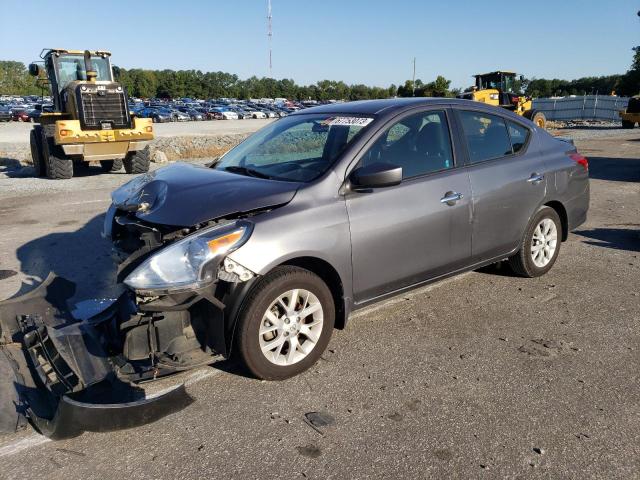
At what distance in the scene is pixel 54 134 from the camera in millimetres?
13398

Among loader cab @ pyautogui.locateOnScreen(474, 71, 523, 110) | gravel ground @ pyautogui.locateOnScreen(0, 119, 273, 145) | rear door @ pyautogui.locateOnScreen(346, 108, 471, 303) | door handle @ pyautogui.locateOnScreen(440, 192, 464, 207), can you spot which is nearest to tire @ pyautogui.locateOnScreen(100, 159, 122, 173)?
gravel ground @ pyautogui.locateOnScreen(0, 119, 273, 145)

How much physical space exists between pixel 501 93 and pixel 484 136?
79.2 feet

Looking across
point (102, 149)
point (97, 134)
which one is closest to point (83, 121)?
point (97, 134)

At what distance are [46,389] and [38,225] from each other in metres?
5.93

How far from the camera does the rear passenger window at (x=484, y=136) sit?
181 inches

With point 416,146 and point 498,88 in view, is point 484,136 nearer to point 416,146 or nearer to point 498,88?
point 416,146

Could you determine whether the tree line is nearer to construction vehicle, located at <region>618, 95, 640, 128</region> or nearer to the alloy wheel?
construction vehicle, located at <region>618, 95, 640, 128</region>

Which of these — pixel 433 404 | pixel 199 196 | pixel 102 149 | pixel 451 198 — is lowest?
pixel 433 404

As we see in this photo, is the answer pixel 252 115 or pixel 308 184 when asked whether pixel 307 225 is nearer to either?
pixel 308 184

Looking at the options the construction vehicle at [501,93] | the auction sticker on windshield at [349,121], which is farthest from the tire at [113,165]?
the construction vehicle at [501,93]

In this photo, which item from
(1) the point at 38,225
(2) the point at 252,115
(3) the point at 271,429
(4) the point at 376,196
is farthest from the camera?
(2) the point at 252,115

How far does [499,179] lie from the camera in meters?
4.67

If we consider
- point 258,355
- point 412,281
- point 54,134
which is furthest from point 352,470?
point 54,134

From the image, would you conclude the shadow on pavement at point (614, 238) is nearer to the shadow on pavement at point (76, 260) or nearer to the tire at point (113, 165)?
the shadow on pavement at point (76, 260)
